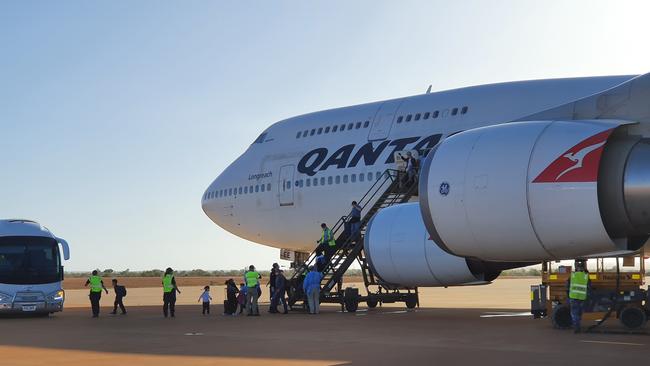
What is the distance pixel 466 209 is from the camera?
11336 millimetres

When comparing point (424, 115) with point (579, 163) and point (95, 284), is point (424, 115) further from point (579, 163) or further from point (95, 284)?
point (579, 163)

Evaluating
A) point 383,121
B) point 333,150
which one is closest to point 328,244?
point 333,150

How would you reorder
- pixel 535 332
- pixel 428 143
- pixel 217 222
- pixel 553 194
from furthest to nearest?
1. pixel 217 222
2. pixel 428 143
3. pixel 535 332
4. pixel 553 194

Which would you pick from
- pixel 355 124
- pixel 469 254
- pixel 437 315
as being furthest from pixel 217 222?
pixel 469 254

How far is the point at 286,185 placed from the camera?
27359 mm

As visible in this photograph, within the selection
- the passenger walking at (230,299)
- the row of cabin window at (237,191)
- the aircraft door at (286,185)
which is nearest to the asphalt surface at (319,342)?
→ the passenger walking at (230,299)

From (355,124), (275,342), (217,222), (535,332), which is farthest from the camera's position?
(217,222)

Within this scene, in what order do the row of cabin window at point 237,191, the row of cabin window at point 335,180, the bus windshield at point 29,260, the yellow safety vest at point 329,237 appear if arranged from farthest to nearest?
the row of cabin window at point 237,191
the row of cabin window at point 335,180
the yellow safety vest at point 329,237
the bus windshield at point 29,260

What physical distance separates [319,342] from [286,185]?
14.3m

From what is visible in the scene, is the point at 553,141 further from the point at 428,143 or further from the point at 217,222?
the point at 217,222

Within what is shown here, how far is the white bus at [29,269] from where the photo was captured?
2209cm

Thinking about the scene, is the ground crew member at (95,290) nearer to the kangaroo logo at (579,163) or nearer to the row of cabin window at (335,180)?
the row of cabin window at (335,180)

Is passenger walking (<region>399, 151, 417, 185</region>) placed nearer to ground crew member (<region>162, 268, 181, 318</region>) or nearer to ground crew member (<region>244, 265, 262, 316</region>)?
ground crew member (<region>244, 265, 262, 316</region>)

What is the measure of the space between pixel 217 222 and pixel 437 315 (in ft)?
41.0
